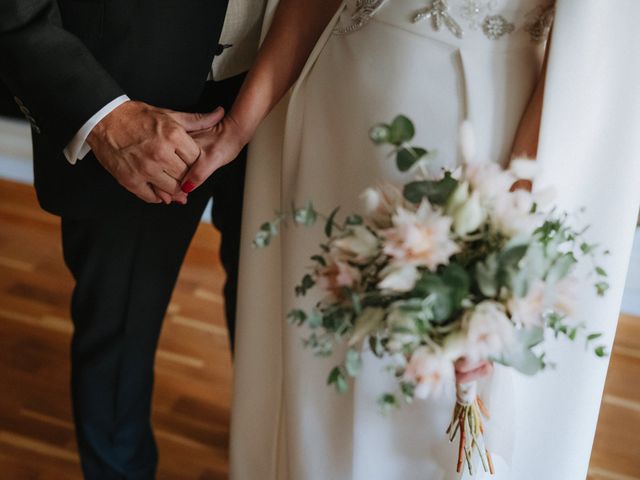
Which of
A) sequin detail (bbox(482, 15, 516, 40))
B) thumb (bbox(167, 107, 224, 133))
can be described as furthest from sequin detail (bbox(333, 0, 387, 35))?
thumb (bbox(167, 107, 224, 133))

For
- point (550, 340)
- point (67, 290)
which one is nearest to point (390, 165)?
point (550, 340)

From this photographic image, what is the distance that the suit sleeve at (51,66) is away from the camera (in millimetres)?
1128

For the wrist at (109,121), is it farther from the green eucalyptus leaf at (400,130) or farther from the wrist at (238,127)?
the green eucalyptus leaf at (400,130)

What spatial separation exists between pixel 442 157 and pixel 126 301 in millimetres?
679

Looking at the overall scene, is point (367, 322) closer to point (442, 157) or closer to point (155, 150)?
point (442, 157)

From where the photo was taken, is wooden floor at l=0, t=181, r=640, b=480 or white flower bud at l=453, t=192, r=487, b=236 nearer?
white flower bud at l=453, t=192, r=487, b=236

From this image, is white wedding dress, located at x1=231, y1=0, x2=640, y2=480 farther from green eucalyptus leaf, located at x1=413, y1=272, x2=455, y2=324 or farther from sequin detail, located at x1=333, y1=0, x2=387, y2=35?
green eucalyptus leaf, located at x1=413, y1=272, x2=455, y2=324

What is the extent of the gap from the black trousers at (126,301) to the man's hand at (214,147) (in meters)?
0.12

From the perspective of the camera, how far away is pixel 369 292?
0.83 m

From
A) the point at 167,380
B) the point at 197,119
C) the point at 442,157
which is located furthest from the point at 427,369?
the point at 167,380

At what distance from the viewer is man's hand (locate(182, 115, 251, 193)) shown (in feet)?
3.94

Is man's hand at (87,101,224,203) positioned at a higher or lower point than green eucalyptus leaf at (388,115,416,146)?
lower

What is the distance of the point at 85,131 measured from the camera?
117cm

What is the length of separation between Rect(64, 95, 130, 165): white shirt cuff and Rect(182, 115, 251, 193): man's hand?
131 millimetres
